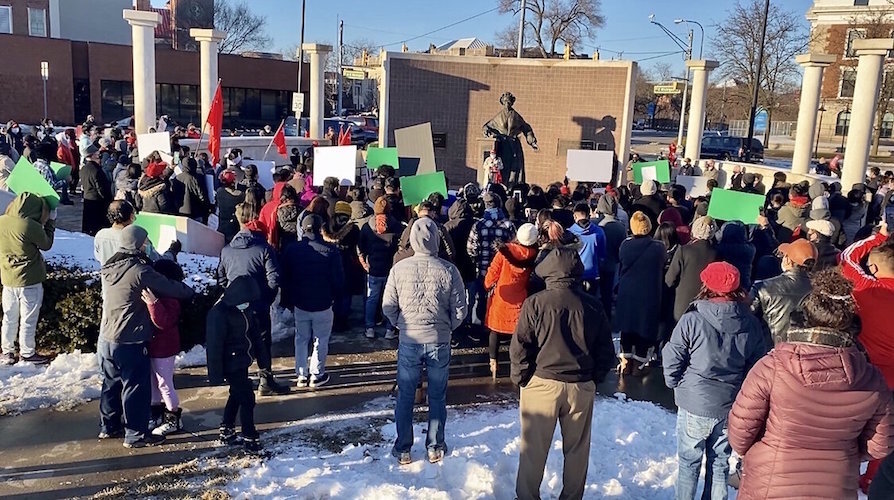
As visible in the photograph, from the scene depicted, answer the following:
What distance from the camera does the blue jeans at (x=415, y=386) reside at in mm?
5129

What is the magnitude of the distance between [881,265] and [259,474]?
14.6 feet

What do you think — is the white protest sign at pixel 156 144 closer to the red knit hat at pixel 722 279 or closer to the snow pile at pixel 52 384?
the snow pile at pixel 52 384

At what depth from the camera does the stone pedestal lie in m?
21.2

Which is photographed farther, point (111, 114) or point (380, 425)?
point (111, 114)

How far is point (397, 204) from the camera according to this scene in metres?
9.13

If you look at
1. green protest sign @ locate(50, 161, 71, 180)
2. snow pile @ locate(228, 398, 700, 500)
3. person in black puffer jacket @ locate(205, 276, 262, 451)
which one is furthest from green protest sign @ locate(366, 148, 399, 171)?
person in black puffer jacket @ locate(205, 276, 262, 451)

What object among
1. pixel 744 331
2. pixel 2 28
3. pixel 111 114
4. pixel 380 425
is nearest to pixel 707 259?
pixel 744 331

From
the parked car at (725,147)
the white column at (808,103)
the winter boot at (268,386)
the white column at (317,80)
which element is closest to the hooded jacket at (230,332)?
the winter boot at (268,386)

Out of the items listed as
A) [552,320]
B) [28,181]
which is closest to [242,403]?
[552,320]

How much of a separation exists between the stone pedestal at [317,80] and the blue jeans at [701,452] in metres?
18.6

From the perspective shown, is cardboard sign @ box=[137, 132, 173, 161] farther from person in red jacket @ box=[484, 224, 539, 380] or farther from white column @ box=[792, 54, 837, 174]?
white column @ box=[792, 54, 837, 174]

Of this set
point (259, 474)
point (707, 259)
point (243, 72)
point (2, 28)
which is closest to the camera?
point (259, 474)

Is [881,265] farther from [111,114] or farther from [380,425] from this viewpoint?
[111,114]

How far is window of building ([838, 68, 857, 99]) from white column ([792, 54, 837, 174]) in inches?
1284
